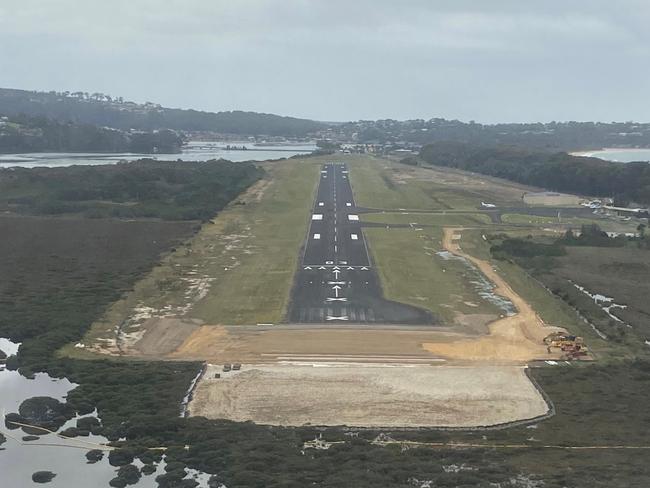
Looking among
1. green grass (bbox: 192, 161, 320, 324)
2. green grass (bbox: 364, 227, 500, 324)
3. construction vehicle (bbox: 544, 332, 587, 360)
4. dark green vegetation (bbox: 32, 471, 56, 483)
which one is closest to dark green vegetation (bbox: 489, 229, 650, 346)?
construction vehicle (bbox: 544, 332, 587, 360)

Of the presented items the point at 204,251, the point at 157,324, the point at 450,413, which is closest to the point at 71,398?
the point at 157,324

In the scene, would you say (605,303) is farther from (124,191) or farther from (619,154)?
(619,154)

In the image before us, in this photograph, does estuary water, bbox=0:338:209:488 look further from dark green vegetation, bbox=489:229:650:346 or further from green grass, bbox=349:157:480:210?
green grass, bbox=349:157:480:210

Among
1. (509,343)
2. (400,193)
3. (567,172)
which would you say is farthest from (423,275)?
(567,172)

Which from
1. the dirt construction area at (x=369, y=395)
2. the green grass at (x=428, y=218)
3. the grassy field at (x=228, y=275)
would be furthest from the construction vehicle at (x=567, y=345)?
the green grass at (x=428, y=218)

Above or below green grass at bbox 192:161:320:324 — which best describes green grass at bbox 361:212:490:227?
above
